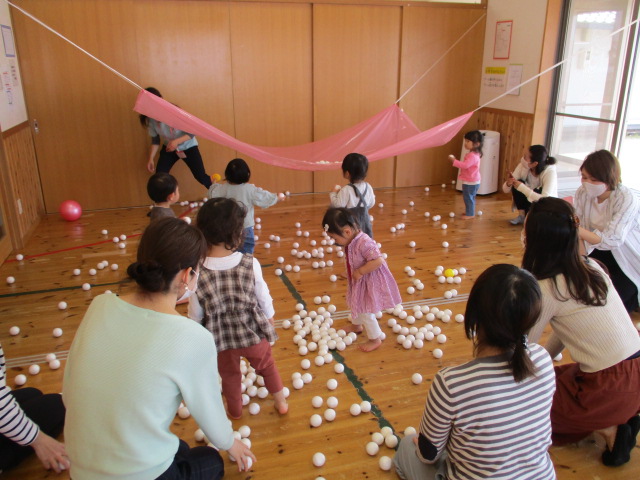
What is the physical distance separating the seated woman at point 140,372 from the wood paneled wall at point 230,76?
4407mm

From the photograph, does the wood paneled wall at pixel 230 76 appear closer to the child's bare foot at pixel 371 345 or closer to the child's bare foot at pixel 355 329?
the child's bare foot at pixel 355 329

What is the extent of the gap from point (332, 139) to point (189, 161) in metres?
1.55

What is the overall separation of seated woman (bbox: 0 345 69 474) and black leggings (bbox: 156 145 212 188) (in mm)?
3232

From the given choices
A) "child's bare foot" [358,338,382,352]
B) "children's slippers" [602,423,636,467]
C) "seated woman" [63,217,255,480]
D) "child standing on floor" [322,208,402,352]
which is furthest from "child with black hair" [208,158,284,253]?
"children's slippers" [602,423,636,467]

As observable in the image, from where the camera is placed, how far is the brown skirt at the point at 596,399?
1814 millimetres

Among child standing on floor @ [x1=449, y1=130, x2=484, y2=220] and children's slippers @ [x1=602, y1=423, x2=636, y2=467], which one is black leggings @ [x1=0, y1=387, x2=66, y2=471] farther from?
child standing on floor @ [x1=449, y1=130, x2=484, y2=220]

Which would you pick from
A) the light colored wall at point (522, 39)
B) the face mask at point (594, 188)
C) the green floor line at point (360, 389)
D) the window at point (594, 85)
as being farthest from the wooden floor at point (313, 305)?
the light colored wall at point (522, 39)

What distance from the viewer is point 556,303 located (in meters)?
1.77

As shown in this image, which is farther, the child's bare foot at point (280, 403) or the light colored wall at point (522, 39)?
the light colored wall at point (522, 39)

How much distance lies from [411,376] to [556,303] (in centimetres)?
93

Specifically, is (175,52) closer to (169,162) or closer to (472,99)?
(169,162)

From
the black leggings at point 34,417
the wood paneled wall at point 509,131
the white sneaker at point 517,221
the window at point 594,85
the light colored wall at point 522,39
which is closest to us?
the black leggings at point 34,417

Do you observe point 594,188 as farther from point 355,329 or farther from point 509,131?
point 509,131

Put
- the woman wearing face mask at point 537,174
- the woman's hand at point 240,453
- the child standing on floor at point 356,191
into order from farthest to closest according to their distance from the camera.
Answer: the woman wearing face mask at point 537,174
the child standing on floor at point 356,191
the woman's hand at point 240,453
